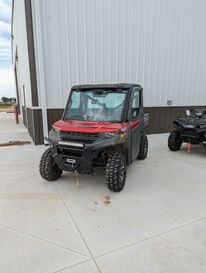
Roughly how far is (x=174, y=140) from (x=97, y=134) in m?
3.29

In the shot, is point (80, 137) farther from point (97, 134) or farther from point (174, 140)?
point (174, 140)

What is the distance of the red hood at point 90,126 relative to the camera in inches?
119

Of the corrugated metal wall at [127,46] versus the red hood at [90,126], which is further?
the corrugated metal wall at [127,46]

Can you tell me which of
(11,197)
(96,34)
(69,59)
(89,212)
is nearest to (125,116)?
(89,212)

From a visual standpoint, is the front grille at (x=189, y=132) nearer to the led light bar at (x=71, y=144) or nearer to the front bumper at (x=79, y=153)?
Answer: the front bumper at (x=79, y=153)

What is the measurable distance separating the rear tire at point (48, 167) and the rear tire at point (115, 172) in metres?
1.05

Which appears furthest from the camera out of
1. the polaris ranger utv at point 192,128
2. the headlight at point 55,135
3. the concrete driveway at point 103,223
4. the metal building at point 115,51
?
the metal building at point 115,51

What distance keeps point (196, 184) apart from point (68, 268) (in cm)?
266

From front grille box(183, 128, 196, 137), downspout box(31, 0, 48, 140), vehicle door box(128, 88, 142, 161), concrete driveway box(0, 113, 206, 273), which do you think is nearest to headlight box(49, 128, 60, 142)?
concrete driveway box(0, 113, 206, 273)

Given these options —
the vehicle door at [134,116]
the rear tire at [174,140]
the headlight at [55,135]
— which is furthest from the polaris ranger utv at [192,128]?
the headlight at [55,135]

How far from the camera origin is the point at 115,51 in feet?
22.8

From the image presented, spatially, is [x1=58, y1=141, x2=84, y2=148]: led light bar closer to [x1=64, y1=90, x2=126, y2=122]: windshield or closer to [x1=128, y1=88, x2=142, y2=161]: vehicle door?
[x1=64, y1=90, x2=126, y2=122]: windshield

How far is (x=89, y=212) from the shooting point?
108 inches

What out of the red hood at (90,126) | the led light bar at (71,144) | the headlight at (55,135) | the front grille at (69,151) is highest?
the red hood at (90,126)
